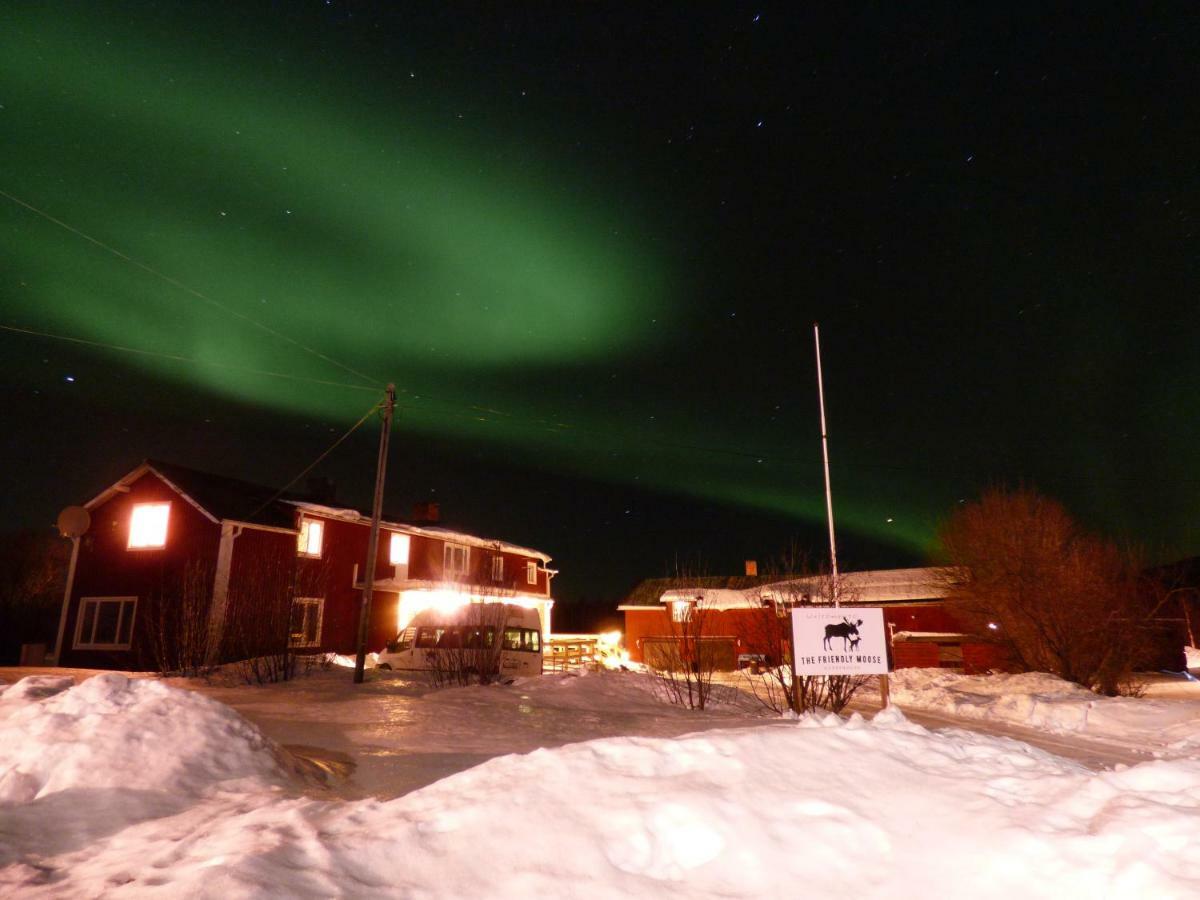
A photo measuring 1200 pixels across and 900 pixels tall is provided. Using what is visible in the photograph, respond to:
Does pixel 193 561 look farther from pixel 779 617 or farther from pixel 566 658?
pixel 779 617

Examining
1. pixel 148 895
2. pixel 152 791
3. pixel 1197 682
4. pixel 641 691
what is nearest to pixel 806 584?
pixel 641 691

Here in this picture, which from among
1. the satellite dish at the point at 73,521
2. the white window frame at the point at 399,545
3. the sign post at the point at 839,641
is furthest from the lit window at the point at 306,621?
the sign post at the point at 839,641

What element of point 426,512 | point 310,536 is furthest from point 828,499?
point 426,512

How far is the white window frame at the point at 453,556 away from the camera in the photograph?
35.4 meters

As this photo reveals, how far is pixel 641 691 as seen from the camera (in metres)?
16.8

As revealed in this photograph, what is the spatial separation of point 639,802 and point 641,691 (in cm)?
1290

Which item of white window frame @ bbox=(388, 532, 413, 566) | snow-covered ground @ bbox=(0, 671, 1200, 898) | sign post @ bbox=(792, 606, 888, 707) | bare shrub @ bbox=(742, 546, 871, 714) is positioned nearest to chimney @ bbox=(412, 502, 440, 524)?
white window frame @ bbox=(388, 532, 413, 566)

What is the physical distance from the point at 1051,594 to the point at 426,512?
94.8ft

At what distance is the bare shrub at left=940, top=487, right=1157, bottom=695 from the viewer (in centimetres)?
1948

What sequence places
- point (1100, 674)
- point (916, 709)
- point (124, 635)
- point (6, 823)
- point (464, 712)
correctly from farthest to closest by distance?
point (124, 635) < point (1100, 674) < point (916, 709) < point (464, 712) < point (6, 823)

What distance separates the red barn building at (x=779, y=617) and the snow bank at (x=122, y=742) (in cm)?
773

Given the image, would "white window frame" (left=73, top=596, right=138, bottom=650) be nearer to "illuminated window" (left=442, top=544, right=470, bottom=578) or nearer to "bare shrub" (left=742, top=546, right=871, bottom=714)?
"illuminated window" (left=442, top=544, right=470, bottom=578)

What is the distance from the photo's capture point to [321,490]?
113 ft

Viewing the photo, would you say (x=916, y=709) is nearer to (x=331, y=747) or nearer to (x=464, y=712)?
(x=464, y=712)
